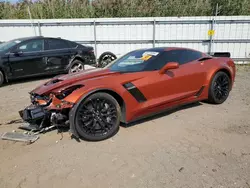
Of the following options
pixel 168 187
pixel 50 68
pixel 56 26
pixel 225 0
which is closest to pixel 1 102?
pixel 50 68

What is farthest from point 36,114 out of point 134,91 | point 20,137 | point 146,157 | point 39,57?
point 39,57

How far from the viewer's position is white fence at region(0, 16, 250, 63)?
33.3 ft

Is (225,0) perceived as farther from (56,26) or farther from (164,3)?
(56,26)

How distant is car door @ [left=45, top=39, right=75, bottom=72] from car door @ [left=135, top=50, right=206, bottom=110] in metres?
4.64

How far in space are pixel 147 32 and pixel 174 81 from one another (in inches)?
268

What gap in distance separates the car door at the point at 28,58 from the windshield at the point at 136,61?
3.95 meters

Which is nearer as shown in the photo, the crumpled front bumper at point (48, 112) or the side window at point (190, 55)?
the crumpled front bumper at point (48, 112)

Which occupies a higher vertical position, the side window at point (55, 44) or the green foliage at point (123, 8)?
the green foliage at point (123, 8)

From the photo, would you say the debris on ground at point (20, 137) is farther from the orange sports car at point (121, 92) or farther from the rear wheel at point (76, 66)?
the rear wheel at point (76, 66)

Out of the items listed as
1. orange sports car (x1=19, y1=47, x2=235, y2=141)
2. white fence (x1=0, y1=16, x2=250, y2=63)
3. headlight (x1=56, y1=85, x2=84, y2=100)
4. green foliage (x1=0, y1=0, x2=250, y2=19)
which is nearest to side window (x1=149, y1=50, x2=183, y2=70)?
orange sports car (x1=19, y1=47, x2=235, y2=141)

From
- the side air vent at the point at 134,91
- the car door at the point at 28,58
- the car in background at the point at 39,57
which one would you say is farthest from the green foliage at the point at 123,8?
the side air vent at the point at 134,91

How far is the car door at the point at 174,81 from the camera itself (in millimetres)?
3857

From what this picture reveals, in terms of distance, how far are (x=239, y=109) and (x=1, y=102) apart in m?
5.31

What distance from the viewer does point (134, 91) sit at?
369cm
